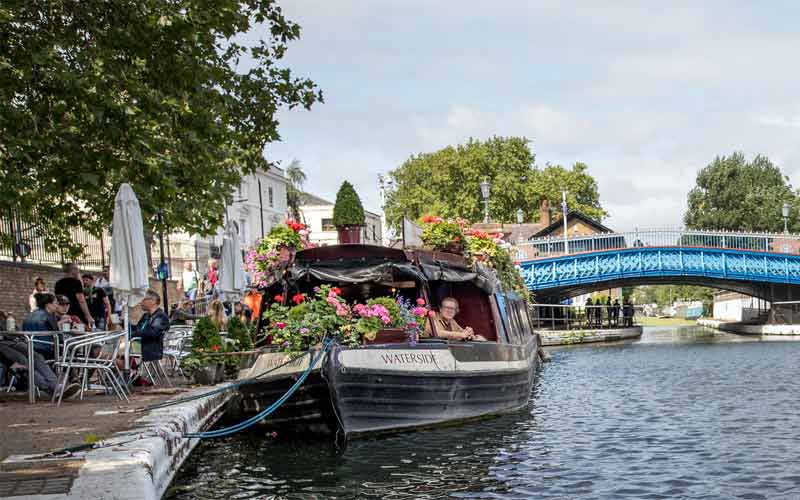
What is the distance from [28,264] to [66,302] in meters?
5.98

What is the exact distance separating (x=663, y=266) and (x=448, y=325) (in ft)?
135

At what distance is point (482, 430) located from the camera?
14578 mm

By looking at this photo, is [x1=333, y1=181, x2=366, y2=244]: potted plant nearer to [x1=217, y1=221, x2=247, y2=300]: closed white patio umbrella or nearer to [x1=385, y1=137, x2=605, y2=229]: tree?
[x1=217, y1=221, x2=247, y2=300]: closed white patio umbrella

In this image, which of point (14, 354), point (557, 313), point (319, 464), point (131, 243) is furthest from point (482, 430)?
point (557, 313)

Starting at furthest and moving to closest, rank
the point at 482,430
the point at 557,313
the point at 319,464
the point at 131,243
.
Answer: the point at 557,313 < the point at 482,430 < the point at 131,243 < the point at 319,464

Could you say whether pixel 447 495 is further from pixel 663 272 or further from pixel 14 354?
pixel 663 272

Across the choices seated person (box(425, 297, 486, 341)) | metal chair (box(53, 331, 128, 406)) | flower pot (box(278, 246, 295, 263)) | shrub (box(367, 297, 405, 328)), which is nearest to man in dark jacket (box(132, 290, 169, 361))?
metal chair (box(53, 331, 128, 406))

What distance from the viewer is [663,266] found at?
53.9m

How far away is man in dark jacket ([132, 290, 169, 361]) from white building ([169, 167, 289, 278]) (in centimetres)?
2850

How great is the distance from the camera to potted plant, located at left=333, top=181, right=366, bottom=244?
1523 cm

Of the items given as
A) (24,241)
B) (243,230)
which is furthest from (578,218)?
(24,241)

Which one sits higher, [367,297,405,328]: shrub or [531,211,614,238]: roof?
[531,211,614,238]: roof

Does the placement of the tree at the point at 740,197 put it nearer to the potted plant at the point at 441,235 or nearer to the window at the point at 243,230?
the window at the point at 243,230

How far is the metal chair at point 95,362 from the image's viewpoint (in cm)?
1256
